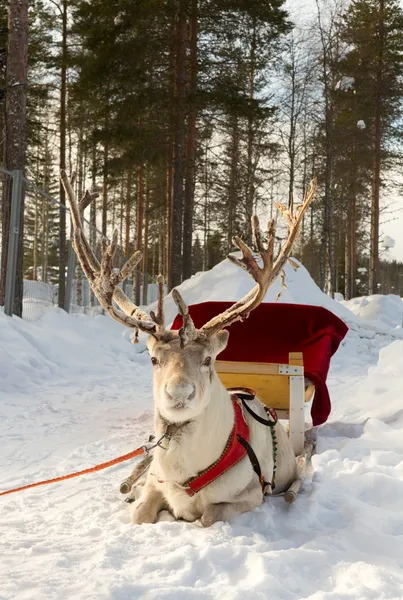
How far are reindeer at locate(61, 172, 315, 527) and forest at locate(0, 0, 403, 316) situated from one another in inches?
307

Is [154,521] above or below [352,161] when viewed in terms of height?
below

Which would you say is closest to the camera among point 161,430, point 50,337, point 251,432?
point 161,430

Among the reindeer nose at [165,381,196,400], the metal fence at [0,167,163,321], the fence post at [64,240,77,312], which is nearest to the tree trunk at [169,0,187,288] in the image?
the metal fence at [0,167,163,321]

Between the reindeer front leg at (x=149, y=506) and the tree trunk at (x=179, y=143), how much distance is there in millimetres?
14256

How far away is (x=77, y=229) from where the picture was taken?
395 cm

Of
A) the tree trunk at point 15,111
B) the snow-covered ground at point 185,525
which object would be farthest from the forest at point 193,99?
the snow-covered ground at point 185,525

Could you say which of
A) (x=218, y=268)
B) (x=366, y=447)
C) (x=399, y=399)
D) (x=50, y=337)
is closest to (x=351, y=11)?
(x=218, y=268)

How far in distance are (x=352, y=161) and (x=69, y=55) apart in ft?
41.7

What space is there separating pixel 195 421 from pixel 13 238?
8744mm

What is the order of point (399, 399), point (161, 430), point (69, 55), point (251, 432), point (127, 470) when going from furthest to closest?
point (69, 55), point (399, 399), point (127, 470), point (251, 432), point (161, 430)

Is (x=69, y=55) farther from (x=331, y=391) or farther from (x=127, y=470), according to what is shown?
(x=127, y=470)

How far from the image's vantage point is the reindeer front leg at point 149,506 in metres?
3.20

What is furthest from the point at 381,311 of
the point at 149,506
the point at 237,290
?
the point at 149,506

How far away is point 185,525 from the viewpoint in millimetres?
3094
